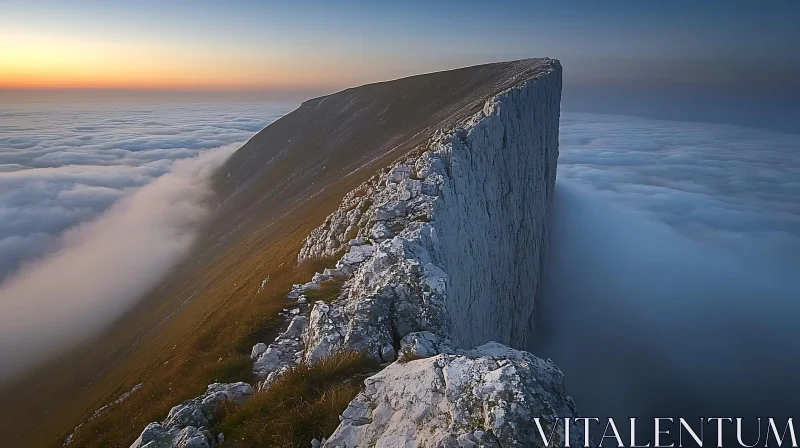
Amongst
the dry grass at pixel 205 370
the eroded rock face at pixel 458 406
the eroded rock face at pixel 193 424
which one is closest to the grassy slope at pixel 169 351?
the dry grass at pixel 205 370

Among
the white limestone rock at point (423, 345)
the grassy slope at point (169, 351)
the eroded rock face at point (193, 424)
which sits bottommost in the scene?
the grassy slope at point (169, 351)

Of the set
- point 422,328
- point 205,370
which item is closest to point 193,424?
point 205,370

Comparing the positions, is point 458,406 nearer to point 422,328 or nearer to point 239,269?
point 422,328

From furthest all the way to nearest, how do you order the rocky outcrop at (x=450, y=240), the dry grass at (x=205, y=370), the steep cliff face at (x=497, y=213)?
the steep cliff face at (x=497, y=213), the dry grass at (x=205, y=370), the rocky outcrop at (x=450, y=240)

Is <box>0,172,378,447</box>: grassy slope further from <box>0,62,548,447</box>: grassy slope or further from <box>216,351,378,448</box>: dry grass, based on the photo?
<box>216,351,378,448</box>: dry grass

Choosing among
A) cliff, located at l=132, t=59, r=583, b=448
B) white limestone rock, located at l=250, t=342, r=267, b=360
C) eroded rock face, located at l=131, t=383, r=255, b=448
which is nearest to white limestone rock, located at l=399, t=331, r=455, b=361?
cliff, located at l=132, t=59, r=583, b=448

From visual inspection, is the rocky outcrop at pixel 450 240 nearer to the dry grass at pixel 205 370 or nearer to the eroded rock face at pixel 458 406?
the eroded rock face at pixel 458 406
